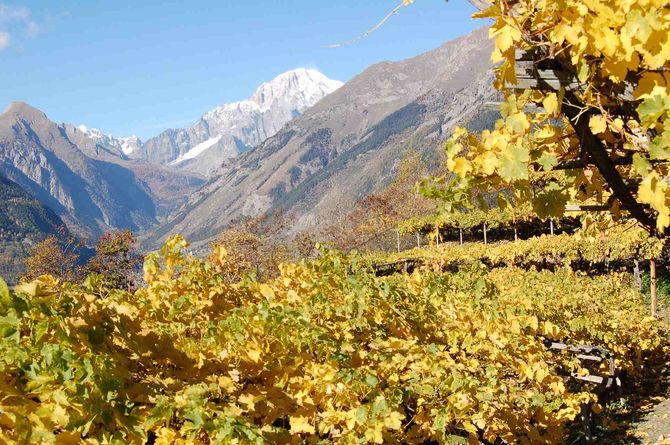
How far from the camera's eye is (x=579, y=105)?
1.95 metres

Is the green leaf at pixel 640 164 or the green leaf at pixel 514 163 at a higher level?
the green leaf at pixel 514 163

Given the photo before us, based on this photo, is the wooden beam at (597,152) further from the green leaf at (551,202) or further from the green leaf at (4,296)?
the green leaf at (4,296)

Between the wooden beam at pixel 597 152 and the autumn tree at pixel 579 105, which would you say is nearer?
the autumn tree at pixel 579 105

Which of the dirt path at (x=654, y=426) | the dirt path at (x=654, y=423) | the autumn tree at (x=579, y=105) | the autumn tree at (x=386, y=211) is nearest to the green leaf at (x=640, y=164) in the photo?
the autumn tree at (x=579, y=105)

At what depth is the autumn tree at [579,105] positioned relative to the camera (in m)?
1.47

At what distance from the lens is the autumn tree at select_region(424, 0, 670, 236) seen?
1.47 meters

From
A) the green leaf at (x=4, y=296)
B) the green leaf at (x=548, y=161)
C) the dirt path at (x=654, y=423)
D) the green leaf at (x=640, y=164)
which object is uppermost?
the green leaf at (x=548, y=161)

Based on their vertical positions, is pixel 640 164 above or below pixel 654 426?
A: above

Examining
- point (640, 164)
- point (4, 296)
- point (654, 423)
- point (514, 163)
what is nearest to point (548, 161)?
point (514, 163)

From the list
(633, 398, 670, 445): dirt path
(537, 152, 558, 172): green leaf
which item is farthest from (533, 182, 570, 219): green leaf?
(633, 398, 670, 445): dirt path

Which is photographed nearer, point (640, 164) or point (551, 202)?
point (640, 164)

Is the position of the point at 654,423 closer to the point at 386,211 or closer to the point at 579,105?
the point at 579,105

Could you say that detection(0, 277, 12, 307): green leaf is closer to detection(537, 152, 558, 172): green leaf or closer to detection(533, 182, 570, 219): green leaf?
detection(537, 152, 558, 172): green leaf

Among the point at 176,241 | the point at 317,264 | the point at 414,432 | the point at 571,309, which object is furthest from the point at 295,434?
the point at 571,309
